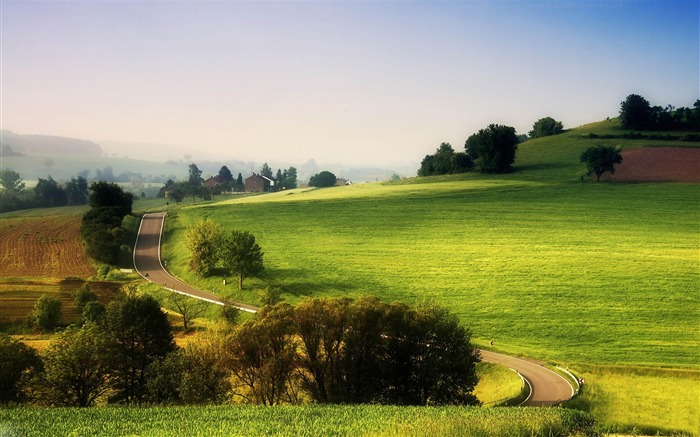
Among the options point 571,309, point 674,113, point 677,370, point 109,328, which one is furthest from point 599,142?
point 109,328

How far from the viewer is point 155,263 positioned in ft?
270

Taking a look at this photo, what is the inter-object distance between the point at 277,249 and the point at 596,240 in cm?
4882

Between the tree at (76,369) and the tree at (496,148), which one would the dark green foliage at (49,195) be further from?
the tree at (76,369)

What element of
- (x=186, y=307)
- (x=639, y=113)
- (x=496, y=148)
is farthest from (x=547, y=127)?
(x=186, y=307)

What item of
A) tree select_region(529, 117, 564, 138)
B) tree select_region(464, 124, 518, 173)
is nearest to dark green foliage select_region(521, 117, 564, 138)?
tree select_region(529, 117, 564, 138)

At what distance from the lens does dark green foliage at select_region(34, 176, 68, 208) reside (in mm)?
174000

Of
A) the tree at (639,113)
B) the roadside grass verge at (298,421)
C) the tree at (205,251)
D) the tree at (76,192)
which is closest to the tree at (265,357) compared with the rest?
the roadside grass verge at (298,421)

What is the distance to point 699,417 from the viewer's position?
117 feet

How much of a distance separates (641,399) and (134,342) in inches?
1557

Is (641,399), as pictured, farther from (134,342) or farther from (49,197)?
(49,197)

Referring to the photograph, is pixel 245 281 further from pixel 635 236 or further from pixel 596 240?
pixel 635 236

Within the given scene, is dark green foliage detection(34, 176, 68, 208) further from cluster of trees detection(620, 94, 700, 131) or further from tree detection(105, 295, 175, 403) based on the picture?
cluster of trees detection(620, 94, 700, 131)

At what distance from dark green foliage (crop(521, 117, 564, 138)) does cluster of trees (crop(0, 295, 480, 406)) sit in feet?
499

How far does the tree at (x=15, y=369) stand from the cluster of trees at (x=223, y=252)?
32049mm
